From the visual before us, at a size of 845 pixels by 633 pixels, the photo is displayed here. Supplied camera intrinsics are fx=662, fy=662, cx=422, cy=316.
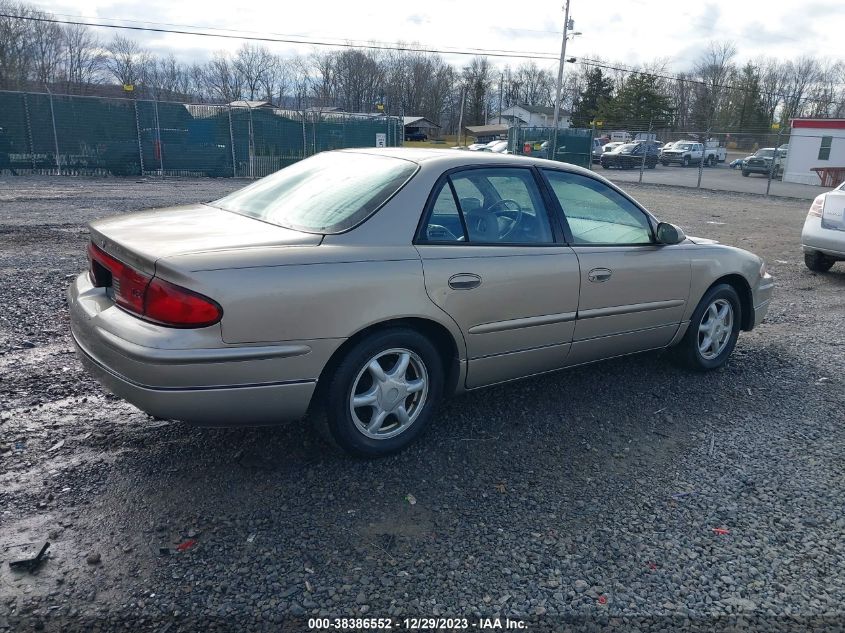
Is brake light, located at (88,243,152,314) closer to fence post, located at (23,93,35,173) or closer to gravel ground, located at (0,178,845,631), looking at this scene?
gravel ground, located at (0,178,845,631)

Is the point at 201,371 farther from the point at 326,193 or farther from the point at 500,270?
the point at 500,270

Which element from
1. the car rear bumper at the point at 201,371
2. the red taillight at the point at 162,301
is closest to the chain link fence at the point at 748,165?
the car rear bumper at the point at 201,371

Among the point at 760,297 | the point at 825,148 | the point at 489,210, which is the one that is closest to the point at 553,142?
the point at 825,148

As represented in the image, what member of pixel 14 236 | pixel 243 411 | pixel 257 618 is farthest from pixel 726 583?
pixel 14 236

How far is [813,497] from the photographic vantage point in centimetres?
326

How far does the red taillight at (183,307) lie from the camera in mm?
2730

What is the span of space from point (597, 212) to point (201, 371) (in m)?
2.73

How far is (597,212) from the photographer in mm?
4305

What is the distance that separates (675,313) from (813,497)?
1.59 m

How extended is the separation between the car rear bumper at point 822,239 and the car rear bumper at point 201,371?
7.73 meters

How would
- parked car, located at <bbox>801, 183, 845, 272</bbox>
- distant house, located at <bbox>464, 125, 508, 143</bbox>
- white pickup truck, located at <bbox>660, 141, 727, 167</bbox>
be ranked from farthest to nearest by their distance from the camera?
distant house, located at <bbox>464, 125, 508, 143</bbox>
white pickup truck, located at <bbox>660, 141, 727, 167</bbox>
parked car, located at <bbox>801, 183, 845, 272</bbox>

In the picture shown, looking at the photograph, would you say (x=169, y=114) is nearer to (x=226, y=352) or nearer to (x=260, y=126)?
(x=260, y=126)

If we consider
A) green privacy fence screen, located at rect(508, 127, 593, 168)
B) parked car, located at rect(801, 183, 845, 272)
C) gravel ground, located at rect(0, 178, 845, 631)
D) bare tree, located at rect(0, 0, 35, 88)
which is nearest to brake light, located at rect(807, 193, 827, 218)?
parked car, located at rect(801, 183, 845, 272)

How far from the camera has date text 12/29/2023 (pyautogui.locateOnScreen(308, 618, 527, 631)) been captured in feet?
7.54
